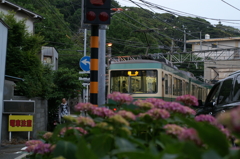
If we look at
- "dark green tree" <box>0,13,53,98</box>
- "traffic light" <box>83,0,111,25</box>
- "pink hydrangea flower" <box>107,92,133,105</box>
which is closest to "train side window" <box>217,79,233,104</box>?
"traffic light" <box>83,0,111,25</box>

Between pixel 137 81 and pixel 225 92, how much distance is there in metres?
8.66

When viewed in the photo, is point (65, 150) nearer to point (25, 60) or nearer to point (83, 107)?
point (83, 107)

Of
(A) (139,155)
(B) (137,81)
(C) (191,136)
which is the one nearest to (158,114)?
(C) (191,136)

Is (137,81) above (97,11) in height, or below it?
below

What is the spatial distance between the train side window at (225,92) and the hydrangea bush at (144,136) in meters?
3.32

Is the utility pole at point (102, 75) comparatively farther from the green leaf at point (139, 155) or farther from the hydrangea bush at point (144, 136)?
the green leaf at point (139, 155)

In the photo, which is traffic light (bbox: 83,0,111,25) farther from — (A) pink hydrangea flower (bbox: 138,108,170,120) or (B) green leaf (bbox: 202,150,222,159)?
(B) green leaf (bbox: 202,150,222,159)

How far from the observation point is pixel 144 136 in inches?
107

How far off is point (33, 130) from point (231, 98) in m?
11.0

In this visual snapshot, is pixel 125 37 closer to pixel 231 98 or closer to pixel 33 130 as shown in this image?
pixel 33 130

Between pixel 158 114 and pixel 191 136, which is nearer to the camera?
pixel 191 136

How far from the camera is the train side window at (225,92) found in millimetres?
6359

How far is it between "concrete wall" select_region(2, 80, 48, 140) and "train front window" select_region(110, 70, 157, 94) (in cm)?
348

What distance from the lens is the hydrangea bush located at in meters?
1.41
